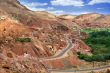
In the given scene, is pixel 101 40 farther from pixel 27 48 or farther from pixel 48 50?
pixel 27 48

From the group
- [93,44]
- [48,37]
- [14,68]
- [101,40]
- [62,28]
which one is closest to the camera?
[14,68]

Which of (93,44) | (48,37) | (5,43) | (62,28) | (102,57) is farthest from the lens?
(62,28)

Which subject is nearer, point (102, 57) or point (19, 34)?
point (19, 34)

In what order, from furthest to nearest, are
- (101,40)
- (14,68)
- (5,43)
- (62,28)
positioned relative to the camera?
(62,28) → (101,40) → (5,43) → (14,68)

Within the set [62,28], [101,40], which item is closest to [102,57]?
[101,40]

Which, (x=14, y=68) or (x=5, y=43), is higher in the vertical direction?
(x=14, y=68)

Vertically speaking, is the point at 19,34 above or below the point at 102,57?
above

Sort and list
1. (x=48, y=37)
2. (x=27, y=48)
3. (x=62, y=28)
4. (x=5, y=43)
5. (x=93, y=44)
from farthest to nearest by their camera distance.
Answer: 1. (x=62, y=28)
2. (x=93, y=44)
3. (x=48, y=37)
4. (x=27, y=48)
5. (x=5, y=43)

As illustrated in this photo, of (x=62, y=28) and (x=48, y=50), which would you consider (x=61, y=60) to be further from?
(x=62, y=28)

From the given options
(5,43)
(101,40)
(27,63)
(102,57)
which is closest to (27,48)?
(5,43)

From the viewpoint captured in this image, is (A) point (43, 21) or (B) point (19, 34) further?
(A) point (43, 21)
